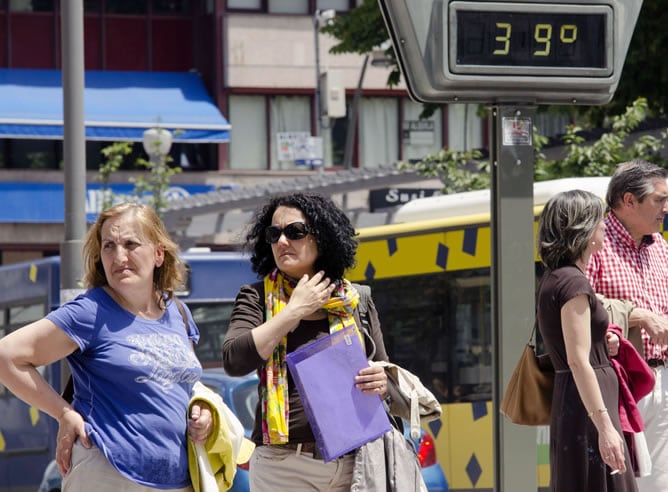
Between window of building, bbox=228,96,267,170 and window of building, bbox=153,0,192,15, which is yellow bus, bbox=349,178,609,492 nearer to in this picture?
window of building, bbox=228,96,267,170

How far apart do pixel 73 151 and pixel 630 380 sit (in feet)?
20.0

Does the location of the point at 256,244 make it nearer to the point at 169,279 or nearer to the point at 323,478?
the point at 169,279

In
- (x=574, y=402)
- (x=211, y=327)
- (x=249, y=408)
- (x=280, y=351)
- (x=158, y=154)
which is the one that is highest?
(x=158, y=154)

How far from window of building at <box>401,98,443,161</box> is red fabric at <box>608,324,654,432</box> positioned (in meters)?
28.4

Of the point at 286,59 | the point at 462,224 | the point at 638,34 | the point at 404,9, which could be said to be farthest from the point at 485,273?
the point at 286,59

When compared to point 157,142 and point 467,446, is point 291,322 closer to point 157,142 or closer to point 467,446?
point 467,446

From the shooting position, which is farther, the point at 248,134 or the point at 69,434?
the point at 248,134

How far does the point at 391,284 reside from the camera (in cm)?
1331

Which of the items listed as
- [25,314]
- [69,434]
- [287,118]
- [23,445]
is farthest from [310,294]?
[287,118]

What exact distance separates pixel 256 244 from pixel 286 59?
28.4 metres

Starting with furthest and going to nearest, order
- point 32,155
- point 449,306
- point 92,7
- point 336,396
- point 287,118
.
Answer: point 92,7 < point 287,118 < point 32,155 < point 449,306 < point 336,396

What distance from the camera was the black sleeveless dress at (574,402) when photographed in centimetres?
569

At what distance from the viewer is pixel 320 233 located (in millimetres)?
5324

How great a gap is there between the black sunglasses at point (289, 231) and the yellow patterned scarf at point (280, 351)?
0.48 ft
